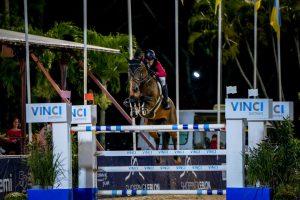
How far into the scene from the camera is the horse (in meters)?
22.7

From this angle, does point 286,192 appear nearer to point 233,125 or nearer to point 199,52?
point 233,125

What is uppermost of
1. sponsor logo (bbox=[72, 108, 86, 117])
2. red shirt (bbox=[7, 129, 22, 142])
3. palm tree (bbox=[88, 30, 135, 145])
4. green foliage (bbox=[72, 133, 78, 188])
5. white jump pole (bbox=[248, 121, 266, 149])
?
palm tree (bbox=[88, 30, 135, 145])

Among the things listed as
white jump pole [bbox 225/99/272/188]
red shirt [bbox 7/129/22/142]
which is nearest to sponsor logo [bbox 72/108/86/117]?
white jump pole [bbox 225/99/272/188]

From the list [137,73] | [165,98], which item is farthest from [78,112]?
[165,98]

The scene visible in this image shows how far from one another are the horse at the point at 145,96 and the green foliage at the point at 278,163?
5.47 metres

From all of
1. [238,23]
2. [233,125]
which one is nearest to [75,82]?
[238,23]

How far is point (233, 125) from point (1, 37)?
25.5ft

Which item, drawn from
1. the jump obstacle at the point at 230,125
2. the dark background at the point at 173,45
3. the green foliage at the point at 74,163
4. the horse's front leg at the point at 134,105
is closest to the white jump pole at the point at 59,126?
the jump obstacle at the point at 230,125

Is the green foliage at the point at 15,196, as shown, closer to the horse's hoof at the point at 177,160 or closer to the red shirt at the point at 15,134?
the horse's hoof at the point at 177,160

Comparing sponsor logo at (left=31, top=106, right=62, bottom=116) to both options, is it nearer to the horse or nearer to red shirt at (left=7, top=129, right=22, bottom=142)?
the horse

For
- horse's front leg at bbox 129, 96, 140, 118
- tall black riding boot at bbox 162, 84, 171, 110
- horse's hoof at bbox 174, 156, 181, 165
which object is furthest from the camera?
tall black riding boot at bbox 162, 84, 171, 110

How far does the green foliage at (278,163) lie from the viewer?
1734 cm

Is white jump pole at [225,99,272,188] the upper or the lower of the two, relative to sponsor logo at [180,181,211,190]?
upper

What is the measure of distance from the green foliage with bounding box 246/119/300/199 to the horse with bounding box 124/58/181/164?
5.47 metres
